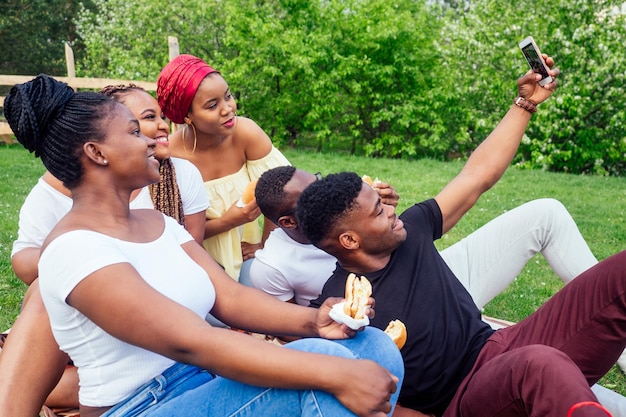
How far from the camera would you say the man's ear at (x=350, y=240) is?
2693mm

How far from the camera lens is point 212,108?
4.02 meters

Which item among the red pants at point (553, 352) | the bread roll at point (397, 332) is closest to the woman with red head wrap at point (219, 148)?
the bread roll at point (397, 332)

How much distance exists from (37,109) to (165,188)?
4.45 feet

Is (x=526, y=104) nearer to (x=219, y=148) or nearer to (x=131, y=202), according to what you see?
(x=219, y=148)

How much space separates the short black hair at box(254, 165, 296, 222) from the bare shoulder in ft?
2.42

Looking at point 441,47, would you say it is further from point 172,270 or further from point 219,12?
point 172,270

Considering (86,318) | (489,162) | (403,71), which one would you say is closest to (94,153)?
(86,318)

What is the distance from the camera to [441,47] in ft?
50.6

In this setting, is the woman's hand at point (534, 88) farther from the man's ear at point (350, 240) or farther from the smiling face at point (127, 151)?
the smiling face at point (127, 151)

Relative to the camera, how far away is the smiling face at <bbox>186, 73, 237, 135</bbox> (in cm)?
397

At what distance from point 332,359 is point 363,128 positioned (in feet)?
48.2

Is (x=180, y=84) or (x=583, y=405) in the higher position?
(x=180, y=84)

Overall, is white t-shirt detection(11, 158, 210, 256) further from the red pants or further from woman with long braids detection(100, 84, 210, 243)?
the red pants

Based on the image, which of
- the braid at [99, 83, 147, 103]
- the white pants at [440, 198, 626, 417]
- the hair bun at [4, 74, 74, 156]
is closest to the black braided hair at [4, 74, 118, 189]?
the hair bun at [4, 74, 74, 156]
